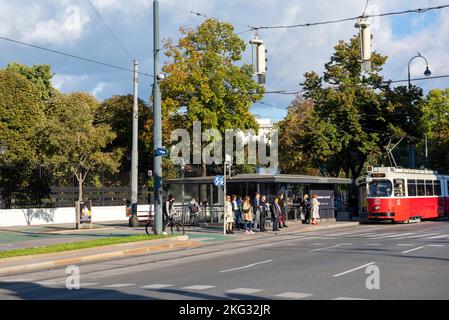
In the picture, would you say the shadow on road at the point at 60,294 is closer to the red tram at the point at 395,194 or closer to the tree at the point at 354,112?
the red tram at the point at 395,194

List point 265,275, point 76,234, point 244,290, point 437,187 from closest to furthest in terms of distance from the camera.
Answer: point 244,290 < point 265,275 < point 76,234 < point 437,187

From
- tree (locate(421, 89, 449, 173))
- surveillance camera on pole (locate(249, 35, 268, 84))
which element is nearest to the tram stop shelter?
surveillance camera on pole (locate(249, 35, 268, 84))

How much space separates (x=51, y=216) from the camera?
39.1 m

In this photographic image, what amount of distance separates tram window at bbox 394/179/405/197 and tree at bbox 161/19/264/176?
453 inches

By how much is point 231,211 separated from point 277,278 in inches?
661

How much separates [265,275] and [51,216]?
1086 inches

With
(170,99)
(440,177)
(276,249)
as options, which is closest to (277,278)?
(276,249)

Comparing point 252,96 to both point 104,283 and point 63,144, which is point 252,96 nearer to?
point 63,144

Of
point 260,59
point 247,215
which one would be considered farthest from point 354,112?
point 260,59

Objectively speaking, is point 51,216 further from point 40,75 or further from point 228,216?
point 40,75

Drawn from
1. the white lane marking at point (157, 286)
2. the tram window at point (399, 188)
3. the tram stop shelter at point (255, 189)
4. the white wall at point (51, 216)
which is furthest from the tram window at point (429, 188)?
the white lane marking at point (157, 286)

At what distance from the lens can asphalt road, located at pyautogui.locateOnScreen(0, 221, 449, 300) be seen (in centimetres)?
1162

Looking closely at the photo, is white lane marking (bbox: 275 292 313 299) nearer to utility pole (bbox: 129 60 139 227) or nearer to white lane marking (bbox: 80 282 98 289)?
white lane marking (bbox: 80 282 98 289)
